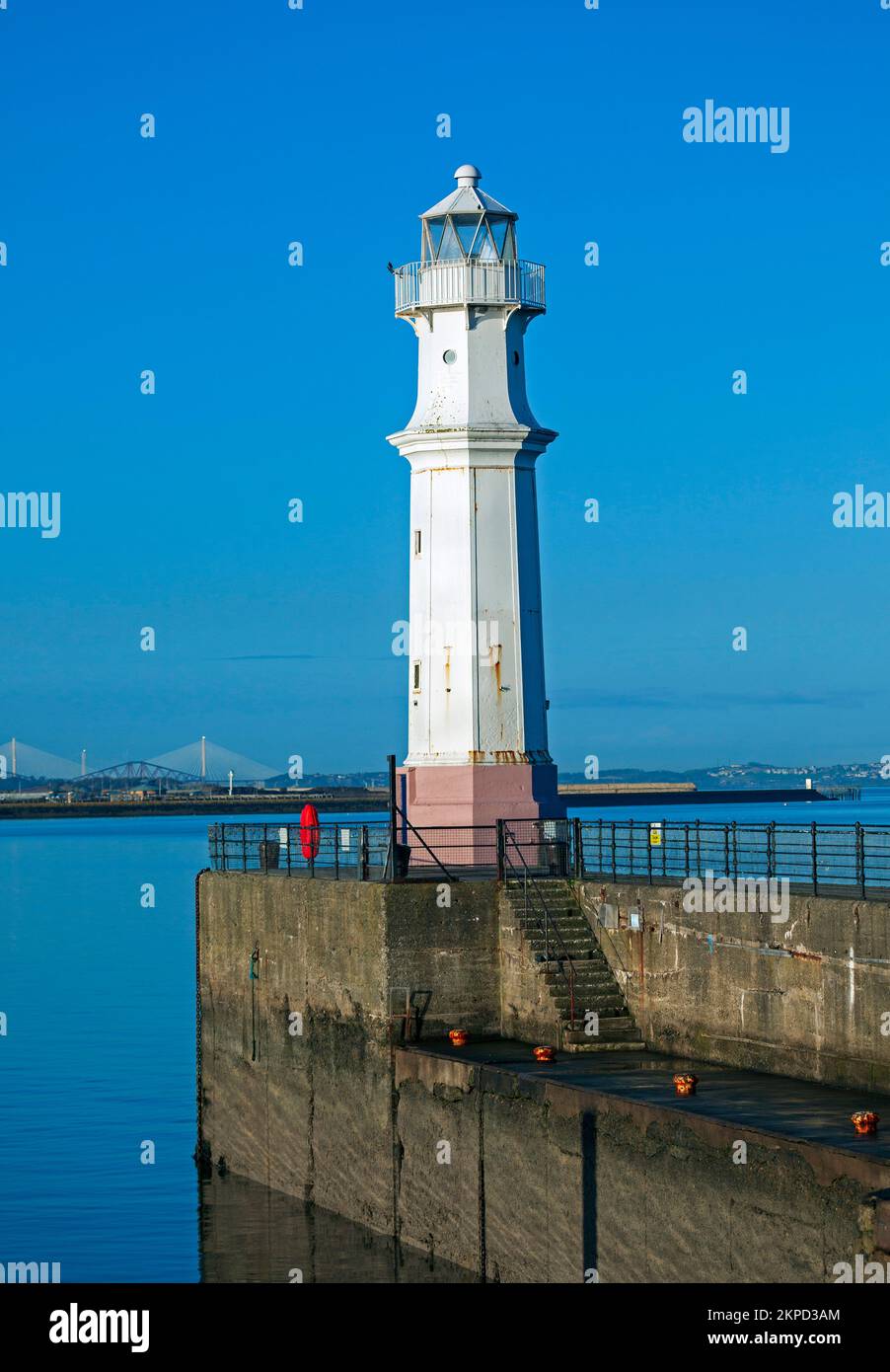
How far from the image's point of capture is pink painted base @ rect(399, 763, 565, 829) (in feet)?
95.8

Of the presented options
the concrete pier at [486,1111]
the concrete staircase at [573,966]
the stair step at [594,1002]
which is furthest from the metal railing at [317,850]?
the stair step at [594,1002]

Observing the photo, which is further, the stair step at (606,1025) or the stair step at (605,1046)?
the stair step at (606,1025)

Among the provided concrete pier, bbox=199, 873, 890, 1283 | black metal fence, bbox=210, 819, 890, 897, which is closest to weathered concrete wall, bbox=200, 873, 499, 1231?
concrete pier, bbox=199, 873, 890, 1283

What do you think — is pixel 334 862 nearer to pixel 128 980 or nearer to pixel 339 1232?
pixel 339 1232

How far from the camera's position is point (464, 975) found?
25547 mm

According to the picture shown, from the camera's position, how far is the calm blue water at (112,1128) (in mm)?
26016

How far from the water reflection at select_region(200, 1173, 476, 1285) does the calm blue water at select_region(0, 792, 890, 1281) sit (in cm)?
3

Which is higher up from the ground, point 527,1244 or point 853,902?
point 853,902

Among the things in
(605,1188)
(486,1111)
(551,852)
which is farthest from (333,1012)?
(605,1188)

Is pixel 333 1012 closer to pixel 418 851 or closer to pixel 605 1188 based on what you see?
Result: pixel 418 851

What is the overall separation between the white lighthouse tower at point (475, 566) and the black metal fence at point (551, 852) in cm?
69

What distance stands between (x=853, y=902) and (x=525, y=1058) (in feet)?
15.9

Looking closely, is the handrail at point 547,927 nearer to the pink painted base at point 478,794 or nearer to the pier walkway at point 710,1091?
the pier walkway at point 710,1091
